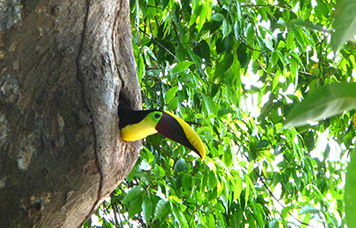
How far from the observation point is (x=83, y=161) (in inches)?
34.5

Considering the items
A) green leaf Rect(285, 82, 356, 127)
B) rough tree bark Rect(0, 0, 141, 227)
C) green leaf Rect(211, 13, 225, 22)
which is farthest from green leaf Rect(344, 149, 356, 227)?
green leaf Rect(211, 13, 225, 22)

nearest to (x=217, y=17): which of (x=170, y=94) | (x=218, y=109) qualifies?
(x=170, y=94)

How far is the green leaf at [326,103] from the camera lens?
194 millimetres

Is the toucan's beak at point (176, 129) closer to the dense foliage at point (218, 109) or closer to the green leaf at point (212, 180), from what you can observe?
the dense foliage at point (218, 109)

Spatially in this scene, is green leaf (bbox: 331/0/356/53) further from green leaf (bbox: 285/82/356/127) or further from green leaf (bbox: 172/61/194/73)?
green leaf (bbox: 172/61/194/73)

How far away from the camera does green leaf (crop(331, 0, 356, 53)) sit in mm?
190

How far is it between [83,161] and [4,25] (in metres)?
0.36

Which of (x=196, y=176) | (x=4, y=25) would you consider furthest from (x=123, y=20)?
(x=196, y=176)

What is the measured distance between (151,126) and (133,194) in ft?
1.52

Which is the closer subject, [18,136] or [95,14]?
[18,136]

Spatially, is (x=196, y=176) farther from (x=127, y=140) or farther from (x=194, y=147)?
(x=127, y=140)

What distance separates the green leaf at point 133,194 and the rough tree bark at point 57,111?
1.26 ft

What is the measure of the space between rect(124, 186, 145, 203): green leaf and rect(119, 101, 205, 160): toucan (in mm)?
402

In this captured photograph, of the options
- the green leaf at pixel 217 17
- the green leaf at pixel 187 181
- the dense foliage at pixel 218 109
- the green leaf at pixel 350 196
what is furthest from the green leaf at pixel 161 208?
the green leaf at pixel 350 196
